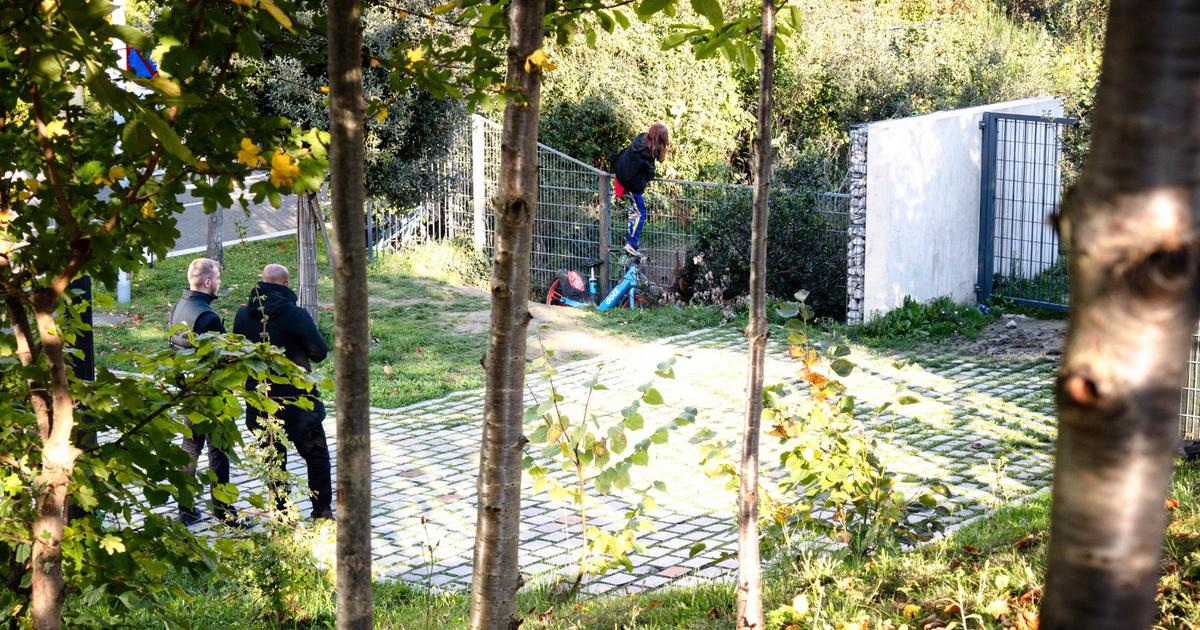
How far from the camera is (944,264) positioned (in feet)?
44.8

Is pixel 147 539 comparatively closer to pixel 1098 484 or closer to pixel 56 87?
pixel 56 87

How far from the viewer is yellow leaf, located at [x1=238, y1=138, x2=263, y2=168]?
116 inches

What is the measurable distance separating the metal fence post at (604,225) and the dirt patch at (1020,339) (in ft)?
15.8

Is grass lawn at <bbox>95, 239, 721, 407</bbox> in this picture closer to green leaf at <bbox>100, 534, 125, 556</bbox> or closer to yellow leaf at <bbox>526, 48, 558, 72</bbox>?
green leaf at <bbox>100, 534, 125, 556</bbox>

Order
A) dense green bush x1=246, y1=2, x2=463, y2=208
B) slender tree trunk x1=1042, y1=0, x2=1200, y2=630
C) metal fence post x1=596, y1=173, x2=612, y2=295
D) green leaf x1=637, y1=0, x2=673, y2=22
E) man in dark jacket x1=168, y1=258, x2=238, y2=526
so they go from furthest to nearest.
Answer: metal fence post x1=596, y1=173, x2=612, y2=295 < dense green bush x1=246, y1=2, x2=463, y2=208 < man in dark jacket x1=168, y1=258, x2=238, y2=526 < green leaf x1=637, y1=0, x2=673, y2=22 < slender tree trunk x1=1042, y1=0, x2=1200, y2=630

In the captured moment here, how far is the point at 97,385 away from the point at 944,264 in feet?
37.3

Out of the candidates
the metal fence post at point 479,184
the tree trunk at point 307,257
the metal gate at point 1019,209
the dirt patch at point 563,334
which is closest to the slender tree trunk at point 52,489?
the dirt patch at point 563,334

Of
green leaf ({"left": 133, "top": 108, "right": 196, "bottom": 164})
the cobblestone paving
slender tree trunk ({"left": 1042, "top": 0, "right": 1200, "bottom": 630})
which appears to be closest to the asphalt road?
the cobblestone paving

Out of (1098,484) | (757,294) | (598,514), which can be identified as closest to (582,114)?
(598,514)

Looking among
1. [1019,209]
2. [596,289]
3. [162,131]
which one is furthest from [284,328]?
[1019,209]

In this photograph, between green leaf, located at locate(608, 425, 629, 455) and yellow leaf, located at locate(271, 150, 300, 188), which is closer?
yellow leaf, located at locate(271, 150, 300, 188)

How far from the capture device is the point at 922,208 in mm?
13250

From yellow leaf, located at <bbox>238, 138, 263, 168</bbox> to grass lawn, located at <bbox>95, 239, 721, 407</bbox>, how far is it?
7.77 metres

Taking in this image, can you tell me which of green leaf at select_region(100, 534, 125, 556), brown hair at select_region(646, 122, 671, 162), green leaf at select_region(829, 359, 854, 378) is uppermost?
brown hair at select_region(646, 122, 671, 162)
